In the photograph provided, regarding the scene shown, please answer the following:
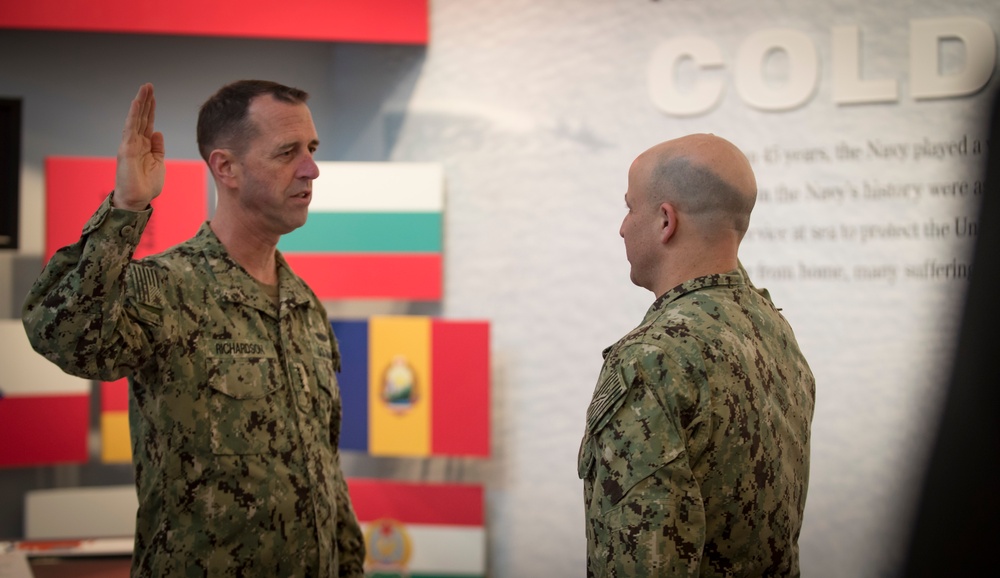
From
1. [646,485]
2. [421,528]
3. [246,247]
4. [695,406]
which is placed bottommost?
[421,528]

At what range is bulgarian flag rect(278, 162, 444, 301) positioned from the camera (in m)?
3.39

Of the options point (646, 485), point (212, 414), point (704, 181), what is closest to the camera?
point (646, 485)

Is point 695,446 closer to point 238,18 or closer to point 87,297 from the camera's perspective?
point 87,297

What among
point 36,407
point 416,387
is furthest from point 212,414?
point 36,407

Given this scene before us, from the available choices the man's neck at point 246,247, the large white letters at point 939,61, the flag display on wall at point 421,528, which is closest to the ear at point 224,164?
the man's neck at point 246,247

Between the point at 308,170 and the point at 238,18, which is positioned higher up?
the point at 238,18

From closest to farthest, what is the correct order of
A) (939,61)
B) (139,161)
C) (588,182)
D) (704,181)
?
1. (704,181)
2. (139,161)
3. (939,61)
4. (588,182)

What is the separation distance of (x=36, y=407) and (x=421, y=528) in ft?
4.96

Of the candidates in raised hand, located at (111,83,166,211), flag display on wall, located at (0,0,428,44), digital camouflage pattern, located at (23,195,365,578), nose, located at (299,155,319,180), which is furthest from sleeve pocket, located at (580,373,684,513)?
flag display on wall, located at (0,0,428,44)

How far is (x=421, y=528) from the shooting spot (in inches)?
133

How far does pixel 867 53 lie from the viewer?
10.7ft

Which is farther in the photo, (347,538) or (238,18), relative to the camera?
(238,18)

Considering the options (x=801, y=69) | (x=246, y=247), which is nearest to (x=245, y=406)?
(x=246, y=247)

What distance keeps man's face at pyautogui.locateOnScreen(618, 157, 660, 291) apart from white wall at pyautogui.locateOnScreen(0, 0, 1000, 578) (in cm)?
187
